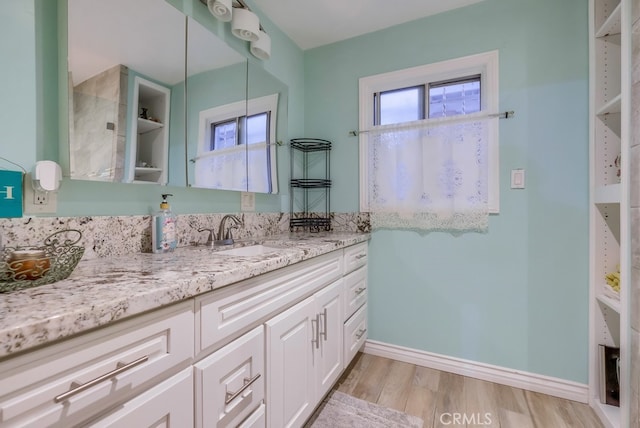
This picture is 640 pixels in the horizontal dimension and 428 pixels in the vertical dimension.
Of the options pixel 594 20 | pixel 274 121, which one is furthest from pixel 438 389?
pixel 594 20

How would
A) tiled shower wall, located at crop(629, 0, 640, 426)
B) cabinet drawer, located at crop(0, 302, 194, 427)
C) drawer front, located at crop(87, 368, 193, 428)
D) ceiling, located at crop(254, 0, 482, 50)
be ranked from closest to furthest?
cabinet drawer, located at crop(0, 302, 194, 427), drawer front, located at crop(87, 368, 193, 428), tiled shower wall, located at crop(629, 0, 640, 426), ceiling, located at crop(254, 0, 482, 50)

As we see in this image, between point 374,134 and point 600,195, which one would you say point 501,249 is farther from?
point 374,134

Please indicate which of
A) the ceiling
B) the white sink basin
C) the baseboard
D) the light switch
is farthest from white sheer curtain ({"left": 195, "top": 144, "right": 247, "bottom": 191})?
the light switch

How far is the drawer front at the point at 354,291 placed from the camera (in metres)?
1.73

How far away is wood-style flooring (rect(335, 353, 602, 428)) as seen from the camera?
1456mm

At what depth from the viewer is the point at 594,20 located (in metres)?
1.52

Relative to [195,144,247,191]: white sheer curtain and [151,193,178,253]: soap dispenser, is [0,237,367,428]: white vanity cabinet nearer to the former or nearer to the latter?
[151,193,178,253]: soap dispenser

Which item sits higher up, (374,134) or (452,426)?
(374,134)

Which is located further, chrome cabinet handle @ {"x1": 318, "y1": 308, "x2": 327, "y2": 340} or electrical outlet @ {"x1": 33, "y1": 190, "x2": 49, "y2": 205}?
chrome cabinet handle @ {"x1": 318, "y1": 308, "x2": 327, "y2": 340}

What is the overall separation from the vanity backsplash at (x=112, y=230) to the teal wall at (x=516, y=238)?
1172 millimetres

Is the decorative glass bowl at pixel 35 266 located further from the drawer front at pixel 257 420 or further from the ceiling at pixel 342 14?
the ceiling at pixel 342 14

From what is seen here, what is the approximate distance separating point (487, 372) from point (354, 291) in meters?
0.98

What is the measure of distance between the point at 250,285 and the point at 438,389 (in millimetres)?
1481

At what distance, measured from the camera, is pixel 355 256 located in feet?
6.18
